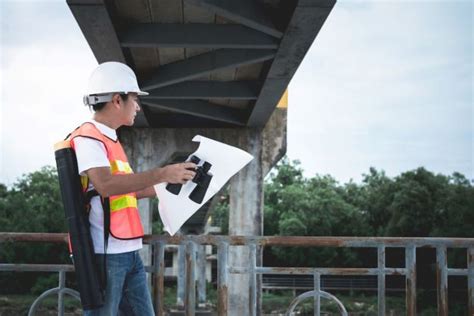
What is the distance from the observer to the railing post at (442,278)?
4.85 meters

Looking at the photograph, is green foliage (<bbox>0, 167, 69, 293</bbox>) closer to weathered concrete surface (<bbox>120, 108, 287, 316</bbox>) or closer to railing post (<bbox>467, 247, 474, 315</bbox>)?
weathered concrete surface (<bbox>120, 108, 287, 316</bbox>)

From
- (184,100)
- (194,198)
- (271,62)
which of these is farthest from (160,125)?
(194,198)

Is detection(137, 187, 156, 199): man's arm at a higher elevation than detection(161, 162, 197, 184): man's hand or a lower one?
lower

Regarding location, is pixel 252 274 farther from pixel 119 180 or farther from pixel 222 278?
pixel 119 180

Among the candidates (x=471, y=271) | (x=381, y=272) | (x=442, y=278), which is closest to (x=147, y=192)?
(x=381, y=272)

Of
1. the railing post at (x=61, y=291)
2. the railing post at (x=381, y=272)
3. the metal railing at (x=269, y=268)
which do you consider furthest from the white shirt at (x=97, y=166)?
the railing post at (x=381, y=272)

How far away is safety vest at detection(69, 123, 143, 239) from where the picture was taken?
317cm

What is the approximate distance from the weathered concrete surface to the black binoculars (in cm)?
905

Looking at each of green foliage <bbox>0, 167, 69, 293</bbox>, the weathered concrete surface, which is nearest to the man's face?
the weathered concrete surface

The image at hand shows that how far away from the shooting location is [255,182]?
12.7m

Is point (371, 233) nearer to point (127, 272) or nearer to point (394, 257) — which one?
point (394, 257)

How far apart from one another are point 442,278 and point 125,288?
2.67 m

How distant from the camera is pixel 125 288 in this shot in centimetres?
343

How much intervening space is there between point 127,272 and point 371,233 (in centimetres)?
4336
